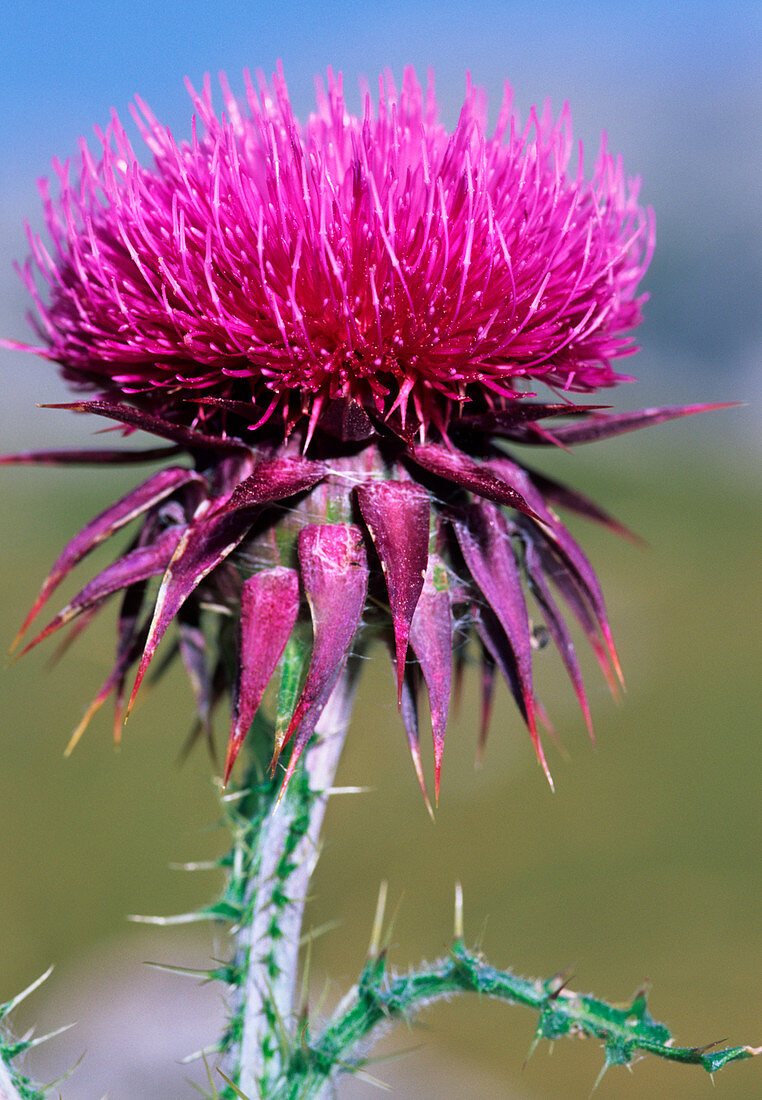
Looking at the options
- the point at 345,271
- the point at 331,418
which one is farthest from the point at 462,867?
the point at 345,271

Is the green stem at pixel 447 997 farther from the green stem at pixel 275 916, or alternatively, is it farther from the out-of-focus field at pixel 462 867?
the out-of-focus field at pixel 462 867

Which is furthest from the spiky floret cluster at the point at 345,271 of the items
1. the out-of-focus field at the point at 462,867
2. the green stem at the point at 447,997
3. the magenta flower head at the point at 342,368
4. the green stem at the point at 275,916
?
the green stem at the point at 447,997

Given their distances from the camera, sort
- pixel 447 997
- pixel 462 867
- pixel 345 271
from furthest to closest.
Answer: pixel 462 867, pixel 447 997, pixel 345 271

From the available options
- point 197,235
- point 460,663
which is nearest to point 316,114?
point 197,235

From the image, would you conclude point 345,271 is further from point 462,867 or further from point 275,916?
point 462,867

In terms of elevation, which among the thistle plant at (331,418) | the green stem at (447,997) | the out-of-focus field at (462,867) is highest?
the thistle plant at (331,418)
